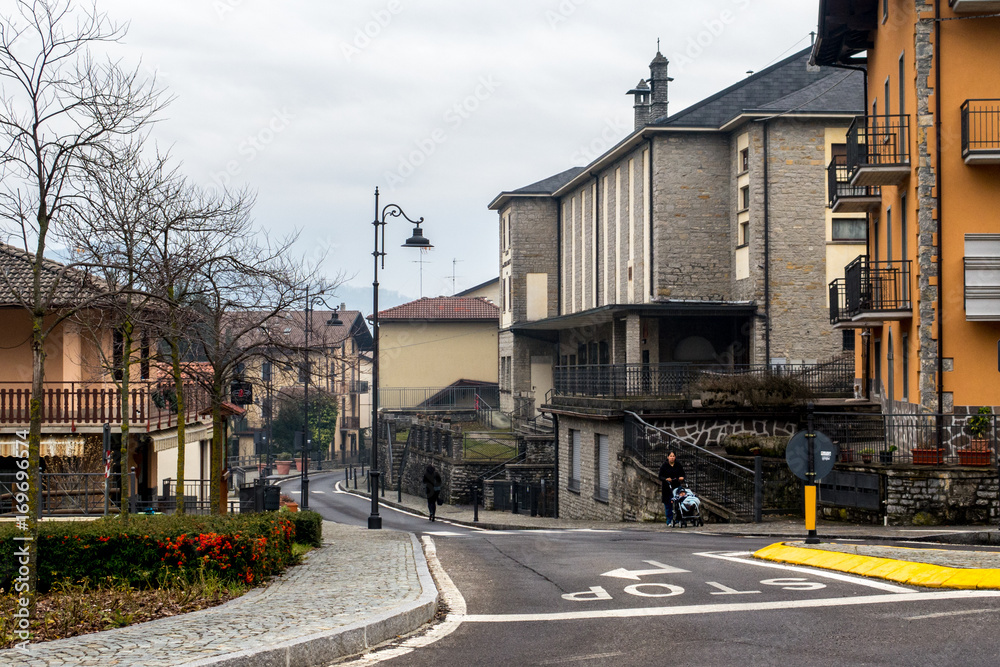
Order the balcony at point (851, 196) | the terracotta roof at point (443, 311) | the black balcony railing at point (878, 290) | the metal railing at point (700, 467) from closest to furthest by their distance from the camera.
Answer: the black balcony railing at point (878, 290), the metal railing at point (700, 467), the balcony at point (851, 196), the terracotta roof at point (443, 311)

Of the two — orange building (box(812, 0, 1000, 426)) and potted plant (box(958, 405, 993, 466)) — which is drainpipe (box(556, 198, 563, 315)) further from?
potted plant (box(958, 405, 993, 466))

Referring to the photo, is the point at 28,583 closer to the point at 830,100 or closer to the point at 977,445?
the point at 977,445

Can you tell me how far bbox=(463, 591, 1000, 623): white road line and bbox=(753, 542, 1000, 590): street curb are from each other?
527 mm

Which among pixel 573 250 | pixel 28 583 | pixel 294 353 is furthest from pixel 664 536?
pixel 573 250

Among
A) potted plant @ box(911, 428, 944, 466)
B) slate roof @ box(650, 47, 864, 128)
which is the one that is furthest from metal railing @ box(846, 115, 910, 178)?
slate roof @ box(650, 47, 864, 128)

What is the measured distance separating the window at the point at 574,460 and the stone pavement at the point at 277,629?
745 inches

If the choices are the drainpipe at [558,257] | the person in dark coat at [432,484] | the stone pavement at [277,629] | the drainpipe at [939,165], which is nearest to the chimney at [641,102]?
the drainpipe at [558,257]

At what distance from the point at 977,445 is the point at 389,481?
36.0m

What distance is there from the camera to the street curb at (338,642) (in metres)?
7.08

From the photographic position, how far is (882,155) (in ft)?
71.9

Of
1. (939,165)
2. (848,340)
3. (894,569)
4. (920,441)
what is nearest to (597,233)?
(848,340)

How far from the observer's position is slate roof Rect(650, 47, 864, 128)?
3397 centimetres

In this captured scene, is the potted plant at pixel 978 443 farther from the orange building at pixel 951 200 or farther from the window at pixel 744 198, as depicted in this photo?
the window at pixel 744 198

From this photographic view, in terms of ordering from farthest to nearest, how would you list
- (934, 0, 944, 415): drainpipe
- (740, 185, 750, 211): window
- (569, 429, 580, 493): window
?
(740, 185, 750, 211): window
(569, 429, 580, 493): window
(934, 0, 944, 415): drainpipe
